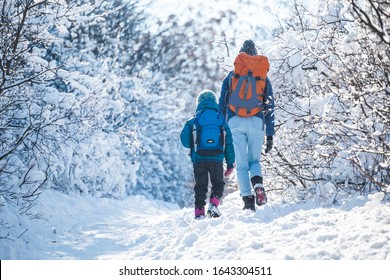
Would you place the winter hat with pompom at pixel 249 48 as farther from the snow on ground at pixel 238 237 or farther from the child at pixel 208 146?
the snow on ground at pixel 238 237

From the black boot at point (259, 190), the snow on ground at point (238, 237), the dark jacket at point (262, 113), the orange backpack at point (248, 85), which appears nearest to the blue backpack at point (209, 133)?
the dark jacket at point (262, 113)

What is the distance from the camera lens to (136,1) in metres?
16.9

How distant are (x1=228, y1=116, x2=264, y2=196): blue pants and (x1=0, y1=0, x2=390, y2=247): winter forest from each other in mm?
520

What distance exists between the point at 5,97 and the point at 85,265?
3.26 metres

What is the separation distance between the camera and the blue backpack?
550 centimetres

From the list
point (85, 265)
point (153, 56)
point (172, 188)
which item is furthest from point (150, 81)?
point (85, 265)

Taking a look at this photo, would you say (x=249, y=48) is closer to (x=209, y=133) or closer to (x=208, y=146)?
(x=209, y=133)

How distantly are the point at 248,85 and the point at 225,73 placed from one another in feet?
7.83

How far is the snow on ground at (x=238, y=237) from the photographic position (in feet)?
11.4

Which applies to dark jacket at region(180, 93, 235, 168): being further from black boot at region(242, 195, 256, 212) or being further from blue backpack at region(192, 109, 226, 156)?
black boot at region(242, 195, 256, 212)

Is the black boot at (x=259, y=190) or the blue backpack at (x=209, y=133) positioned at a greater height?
the blue backpack at (x=209, y=133)

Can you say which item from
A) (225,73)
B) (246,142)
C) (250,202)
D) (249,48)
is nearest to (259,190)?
(250,202)

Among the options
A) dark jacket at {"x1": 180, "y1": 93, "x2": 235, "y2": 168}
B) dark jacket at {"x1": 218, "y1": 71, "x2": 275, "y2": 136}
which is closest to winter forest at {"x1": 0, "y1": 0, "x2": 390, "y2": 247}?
dark jacket at {"x1": 218, "y1": 71, "x2": 275, "y2": 136}

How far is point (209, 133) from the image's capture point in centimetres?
550
